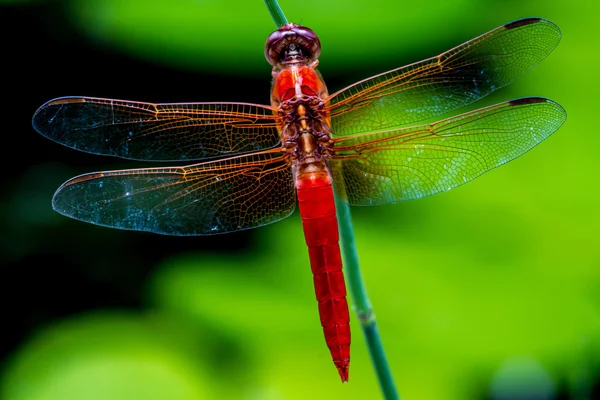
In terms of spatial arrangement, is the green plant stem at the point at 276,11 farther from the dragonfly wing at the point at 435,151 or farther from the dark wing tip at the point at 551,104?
the dark wing tip at the point at 551,104

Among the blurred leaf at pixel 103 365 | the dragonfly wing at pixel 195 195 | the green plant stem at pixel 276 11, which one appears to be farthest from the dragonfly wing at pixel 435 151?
the blurred leaf at pixel 103 365

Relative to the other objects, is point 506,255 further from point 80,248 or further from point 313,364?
point 80,248

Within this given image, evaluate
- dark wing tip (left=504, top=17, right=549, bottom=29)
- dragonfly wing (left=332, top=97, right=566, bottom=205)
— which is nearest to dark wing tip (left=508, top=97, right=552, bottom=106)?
dragonfly wing (left=332, top=97, right=566, bottom=205)

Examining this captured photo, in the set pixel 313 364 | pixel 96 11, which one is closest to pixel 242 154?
pixel 313 364

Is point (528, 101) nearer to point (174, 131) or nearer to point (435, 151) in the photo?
point (435, 151)

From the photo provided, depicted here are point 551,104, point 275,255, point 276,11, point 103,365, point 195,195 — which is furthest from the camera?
point 275,255

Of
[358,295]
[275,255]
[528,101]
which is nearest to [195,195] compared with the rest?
[358,295]

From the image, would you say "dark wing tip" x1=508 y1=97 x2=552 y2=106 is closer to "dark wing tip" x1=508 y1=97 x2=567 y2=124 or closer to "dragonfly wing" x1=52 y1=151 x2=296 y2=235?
"dark wing tip" x1=508 y1=97 x2=567 y2=124
